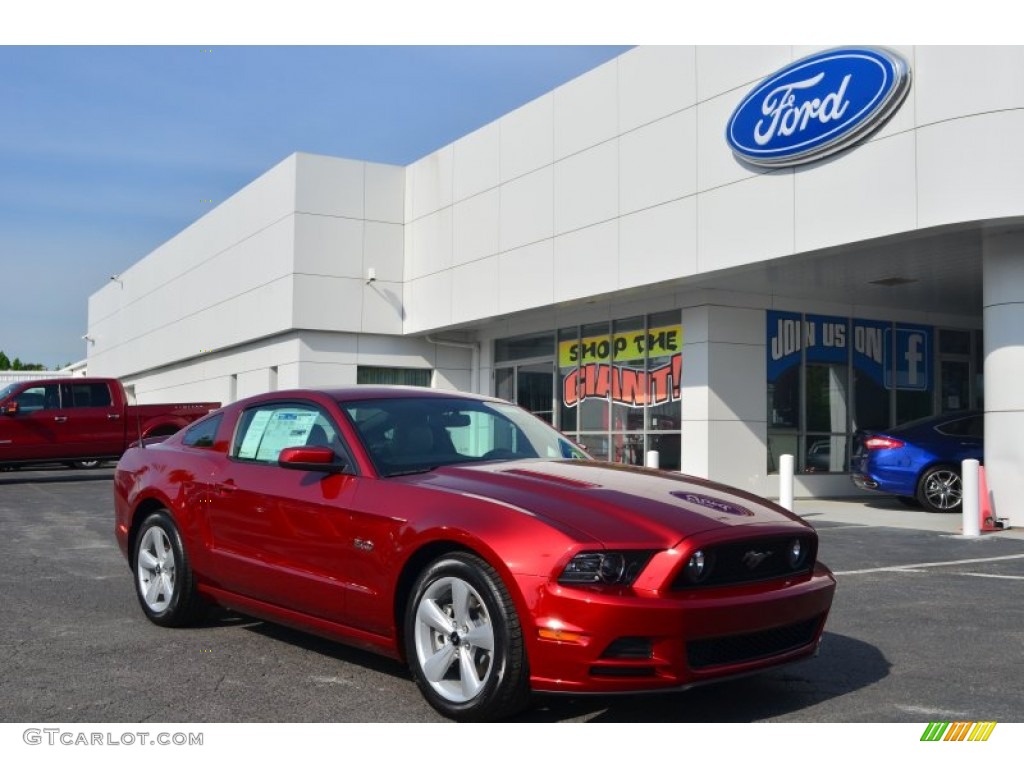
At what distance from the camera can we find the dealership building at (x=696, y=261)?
13.1 meters

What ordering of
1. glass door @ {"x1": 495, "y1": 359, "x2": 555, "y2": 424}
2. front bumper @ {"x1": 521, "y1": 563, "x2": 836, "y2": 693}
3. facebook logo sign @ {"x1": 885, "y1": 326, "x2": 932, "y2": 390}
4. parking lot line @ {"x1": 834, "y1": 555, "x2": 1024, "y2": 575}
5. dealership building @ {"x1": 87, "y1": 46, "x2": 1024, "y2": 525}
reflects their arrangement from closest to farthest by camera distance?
front bumper @ {"x1": 521, "y1": 563, "x2": 836, "y2": 693}, parking lot line @ {"x1": 834, "y1": 555, "x2": 1024, "y2": 575}, dealership building @ {"x1": 87, "y1": 46, "x2": 1024, "y2": 525}, facebook logo sign @ {"x1": 885, "y1": 326, "x2": 932, "y2": 390}, glass door @ {"x1": 495, "y1": 359, "x2": 555, "y2": 424}

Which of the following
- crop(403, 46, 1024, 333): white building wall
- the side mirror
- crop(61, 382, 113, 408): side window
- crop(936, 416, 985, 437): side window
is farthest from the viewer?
crop(61, 382, 113, 408): side window

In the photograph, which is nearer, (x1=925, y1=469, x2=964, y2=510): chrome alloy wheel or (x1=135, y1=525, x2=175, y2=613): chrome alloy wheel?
(x1=135, y1=525, x2=175, y2=613): chrome alloy wheel

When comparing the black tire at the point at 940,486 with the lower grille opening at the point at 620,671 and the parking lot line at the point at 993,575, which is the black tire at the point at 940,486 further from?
the lower grille opening at the point at 620,671

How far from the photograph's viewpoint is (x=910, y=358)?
2038 centimetres

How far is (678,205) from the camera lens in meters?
16.5

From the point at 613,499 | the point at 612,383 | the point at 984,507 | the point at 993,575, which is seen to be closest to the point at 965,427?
the point at 984,507

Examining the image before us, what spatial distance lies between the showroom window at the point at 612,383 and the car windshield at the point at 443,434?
40.6 ft

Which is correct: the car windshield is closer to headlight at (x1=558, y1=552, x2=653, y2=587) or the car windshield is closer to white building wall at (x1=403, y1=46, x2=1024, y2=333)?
headlight at (x1=558, y1=552, x2=653, y2=587)

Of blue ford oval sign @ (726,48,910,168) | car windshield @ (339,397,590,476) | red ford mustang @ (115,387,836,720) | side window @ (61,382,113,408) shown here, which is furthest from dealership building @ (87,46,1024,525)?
red ford mustang @ (115,387,836,720)

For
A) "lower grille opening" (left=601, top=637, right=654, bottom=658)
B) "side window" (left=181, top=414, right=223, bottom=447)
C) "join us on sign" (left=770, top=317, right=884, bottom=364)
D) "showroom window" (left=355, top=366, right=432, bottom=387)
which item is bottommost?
"lower grille opening" (left=601, top=637, right=654, bottom=658)

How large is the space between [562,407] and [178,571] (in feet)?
52.3

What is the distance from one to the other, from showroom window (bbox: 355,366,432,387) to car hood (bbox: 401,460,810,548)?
66.2ft

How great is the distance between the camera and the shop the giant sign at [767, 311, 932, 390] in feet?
61.4
